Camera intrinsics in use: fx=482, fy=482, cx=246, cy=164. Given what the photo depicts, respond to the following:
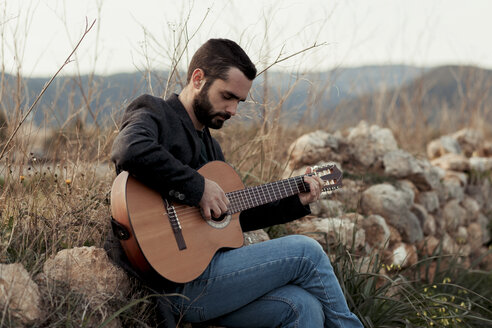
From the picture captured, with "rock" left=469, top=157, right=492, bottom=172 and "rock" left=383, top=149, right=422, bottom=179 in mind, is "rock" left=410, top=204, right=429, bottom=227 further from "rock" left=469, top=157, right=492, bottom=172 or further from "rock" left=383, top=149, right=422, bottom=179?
"rock" left=469, top=157, right=492, bottom=172

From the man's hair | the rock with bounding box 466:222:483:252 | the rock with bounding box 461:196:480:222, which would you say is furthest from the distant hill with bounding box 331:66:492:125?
the man's hair

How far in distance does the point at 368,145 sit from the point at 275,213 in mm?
2994

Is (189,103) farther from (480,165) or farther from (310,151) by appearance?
(480,165)

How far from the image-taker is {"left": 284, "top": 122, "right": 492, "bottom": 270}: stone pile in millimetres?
4180

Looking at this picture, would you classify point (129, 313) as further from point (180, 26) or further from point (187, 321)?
point (180, 26)

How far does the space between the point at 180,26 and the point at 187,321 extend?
2.00 metres

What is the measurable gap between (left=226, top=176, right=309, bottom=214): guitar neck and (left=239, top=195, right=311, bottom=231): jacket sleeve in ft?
0.22

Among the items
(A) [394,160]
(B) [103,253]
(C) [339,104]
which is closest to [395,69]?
(C) [339,104]

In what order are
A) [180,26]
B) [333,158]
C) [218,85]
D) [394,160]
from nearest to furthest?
[218,85], [180,26], [333,158], [394,160]

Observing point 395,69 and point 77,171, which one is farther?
point 395,69

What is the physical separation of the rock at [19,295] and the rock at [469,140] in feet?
26.1

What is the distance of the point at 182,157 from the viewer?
2.34 m

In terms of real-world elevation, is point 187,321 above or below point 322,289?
below

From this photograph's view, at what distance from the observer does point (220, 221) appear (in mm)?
2363
